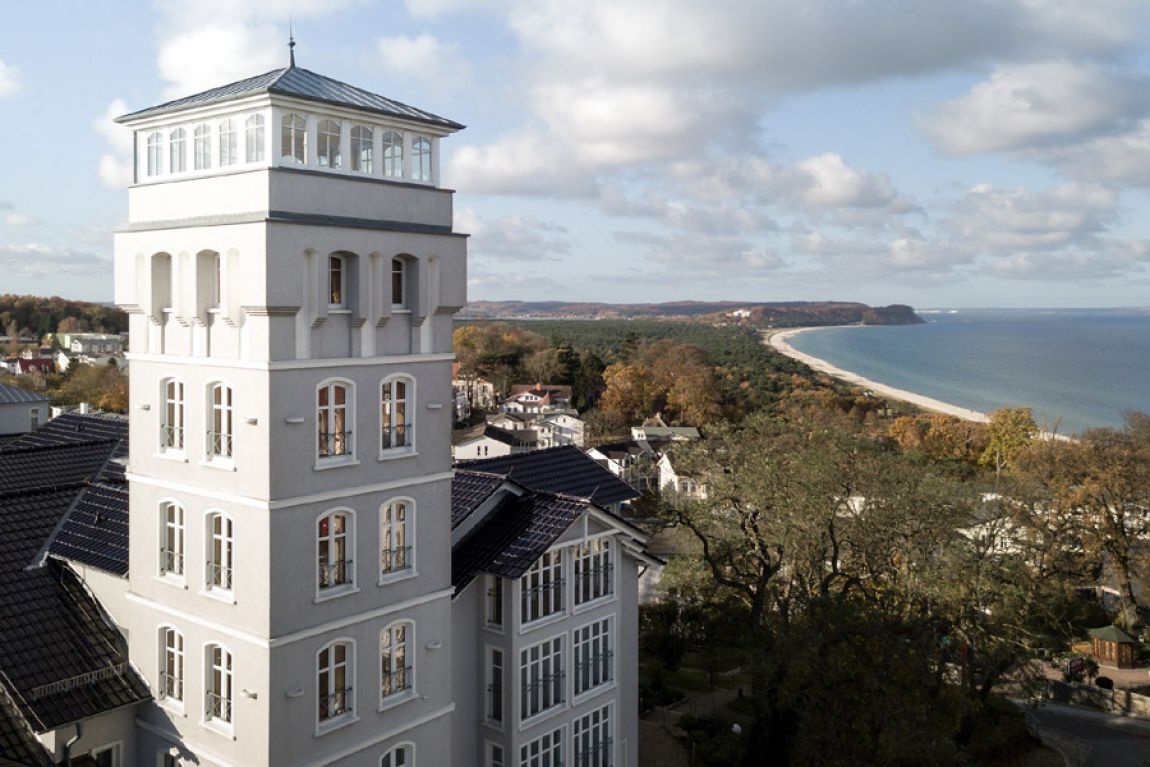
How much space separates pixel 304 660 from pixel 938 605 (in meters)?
17.6

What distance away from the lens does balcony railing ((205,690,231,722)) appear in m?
15.8

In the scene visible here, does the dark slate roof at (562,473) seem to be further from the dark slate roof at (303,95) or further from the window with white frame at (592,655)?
the dark slate roof at (303,95)

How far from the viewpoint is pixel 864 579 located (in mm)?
27750

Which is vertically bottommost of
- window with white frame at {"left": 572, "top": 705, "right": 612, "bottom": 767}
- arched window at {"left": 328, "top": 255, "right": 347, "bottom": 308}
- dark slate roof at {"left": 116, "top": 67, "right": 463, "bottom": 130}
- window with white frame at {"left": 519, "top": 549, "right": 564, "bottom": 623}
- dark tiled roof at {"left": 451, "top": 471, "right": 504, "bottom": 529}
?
window with white frame at {"left": 572, "top": 705, "right": 612, "bottom": 767}

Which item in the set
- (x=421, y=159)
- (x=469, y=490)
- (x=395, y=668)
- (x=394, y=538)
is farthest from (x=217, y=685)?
(x=421, y=159)

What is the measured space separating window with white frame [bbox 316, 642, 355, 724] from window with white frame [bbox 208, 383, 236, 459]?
3674mm

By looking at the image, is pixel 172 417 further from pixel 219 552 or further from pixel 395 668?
pixel 395 668

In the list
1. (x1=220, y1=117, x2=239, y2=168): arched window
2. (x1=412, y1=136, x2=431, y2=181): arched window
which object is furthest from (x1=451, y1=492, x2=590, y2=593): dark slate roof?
(x1=220, y1=117, x2=239, y2=168): arched window

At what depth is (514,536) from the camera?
20.0m

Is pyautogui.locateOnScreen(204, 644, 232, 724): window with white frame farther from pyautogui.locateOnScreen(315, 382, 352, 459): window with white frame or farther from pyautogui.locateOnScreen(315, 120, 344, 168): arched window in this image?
pyautogui.locateOnScreen(315, 120, 344, 168): arched window

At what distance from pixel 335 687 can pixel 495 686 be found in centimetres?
485

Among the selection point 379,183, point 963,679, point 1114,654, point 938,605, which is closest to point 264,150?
point 379,183

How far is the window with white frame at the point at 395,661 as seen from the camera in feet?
55.0

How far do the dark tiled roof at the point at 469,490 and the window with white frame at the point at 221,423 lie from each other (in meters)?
5.73
